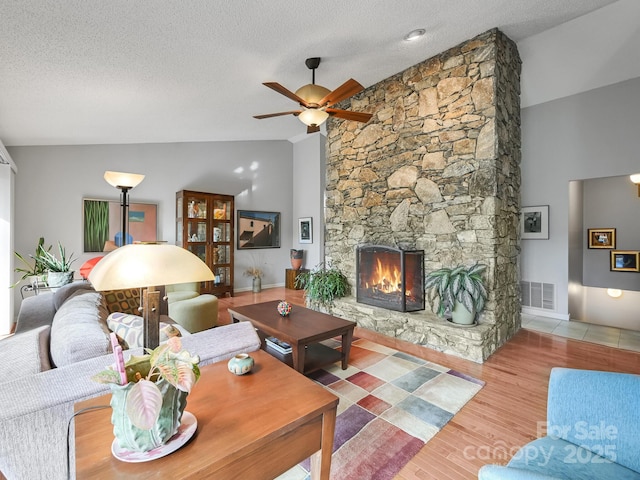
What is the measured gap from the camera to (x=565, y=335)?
12.1ft

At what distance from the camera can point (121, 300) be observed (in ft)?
9.32

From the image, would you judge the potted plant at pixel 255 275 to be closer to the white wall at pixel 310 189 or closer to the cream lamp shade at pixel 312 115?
the white wall at pixel 310 189

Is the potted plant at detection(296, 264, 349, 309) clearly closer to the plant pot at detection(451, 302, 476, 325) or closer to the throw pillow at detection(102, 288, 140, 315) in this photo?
the plant pot at detection(451, 302, 476, 325)

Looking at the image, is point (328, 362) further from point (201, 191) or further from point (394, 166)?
point (201, 191)

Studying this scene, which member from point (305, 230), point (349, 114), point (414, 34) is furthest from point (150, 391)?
point (305, 230)

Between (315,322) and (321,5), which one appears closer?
(321,5)

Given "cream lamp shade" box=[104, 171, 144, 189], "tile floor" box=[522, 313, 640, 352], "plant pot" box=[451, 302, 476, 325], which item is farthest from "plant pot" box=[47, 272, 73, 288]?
"tile floor" box=[522, 313, 640, 352]

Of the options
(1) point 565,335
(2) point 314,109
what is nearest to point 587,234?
(1) point 565,335

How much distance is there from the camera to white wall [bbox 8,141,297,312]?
14.2 ft

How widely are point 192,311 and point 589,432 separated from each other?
11.7 feet

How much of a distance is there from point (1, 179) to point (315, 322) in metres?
4.28

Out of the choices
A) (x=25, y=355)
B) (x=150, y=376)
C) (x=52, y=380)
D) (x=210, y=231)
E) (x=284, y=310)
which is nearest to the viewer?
(x=150, y=376)

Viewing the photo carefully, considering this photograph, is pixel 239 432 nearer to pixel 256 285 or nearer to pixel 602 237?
pixel 256 285

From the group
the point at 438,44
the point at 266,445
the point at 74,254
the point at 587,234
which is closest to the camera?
the point at 266,445
